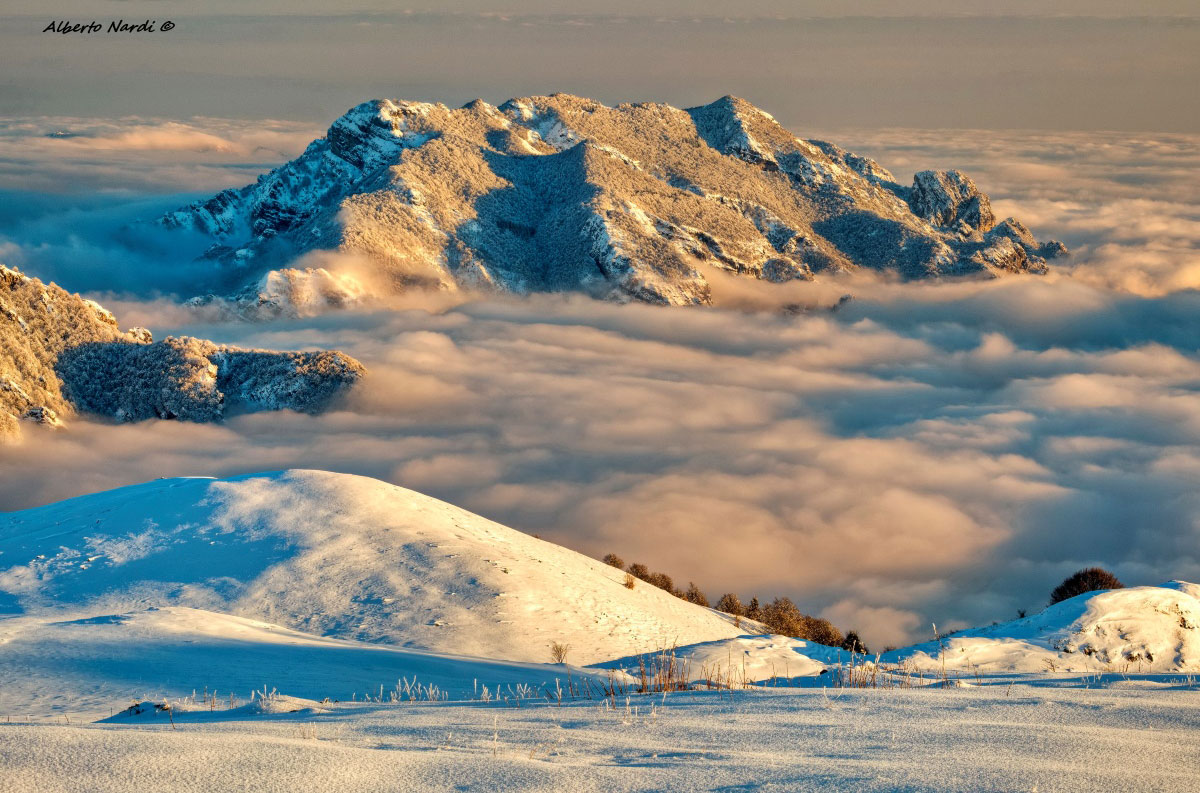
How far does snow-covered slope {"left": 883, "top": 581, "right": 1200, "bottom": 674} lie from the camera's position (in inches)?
651

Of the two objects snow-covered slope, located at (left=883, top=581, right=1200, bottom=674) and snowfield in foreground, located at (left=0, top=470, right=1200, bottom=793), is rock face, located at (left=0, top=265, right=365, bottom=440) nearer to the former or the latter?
snowfield in foreground, located at (left=0, top=470, right=1200, bottom=793)

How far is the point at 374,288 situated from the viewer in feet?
399

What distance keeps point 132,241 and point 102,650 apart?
180 meters

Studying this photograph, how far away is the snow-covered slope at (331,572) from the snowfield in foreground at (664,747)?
9479 millimetres

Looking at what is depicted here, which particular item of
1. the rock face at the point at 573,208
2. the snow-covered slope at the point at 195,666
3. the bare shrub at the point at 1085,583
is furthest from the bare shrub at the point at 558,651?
the rock face at the point at 573,208

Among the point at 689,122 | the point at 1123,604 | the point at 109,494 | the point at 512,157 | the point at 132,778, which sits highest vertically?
the point at 689,122

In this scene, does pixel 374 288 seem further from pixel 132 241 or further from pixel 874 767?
pixel 874 767

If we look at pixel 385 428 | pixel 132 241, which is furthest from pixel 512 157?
pixel 132 241

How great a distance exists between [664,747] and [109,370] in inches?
2833

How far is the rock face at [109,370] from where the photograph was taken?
6731cm

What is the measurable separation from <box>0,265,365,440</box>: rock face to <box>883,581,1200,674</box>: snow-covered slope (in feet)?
206

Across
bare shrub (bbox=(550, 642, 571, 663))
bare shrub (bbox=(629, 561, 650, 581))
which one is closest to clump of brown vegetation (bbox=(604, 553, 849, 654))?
bare shrub (bbox=(629, 561, 650, 581))

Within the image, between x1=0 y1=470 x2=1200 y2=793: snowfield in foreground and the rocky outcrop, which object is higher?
the rocky outcrop

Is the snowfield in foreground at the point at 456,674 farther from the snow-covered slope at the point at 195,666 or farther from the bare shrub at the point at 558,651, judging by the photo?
the bare shrub at the point at 558,651
